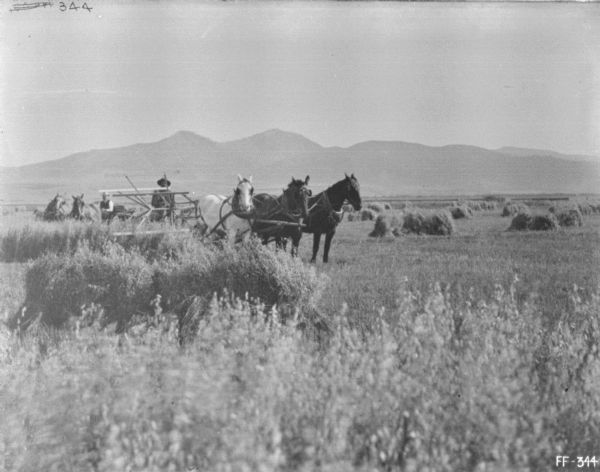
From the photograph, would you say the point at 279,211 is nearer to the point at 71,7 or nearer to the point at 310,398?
the point at 71,7

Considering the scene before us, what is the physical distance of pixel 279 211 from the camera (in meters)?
11.4

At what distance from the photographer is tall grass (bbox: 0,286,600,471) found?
3.99m

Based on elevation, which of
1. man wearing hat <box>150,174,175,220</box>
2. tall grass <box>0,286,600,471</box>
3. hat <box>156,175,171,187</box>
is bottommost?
tall grass <box>0,286,600,471</box>

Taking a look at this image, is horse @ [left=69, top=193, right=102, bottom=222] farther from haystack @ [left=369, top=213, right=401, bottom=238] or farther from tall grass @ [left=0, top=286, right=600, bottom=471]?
tall grass @ [left=0, top=286, right=600, bottom=471]

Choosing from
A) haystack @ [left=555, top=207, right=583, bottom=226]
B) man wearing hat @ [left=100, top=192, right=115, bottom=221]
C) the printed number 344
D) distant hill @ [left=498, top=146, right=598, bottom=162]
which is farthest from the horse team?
haystack @ [left=555, top=207, right=583, bottom=226]

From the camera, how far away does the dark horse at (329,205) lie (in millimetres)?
12570

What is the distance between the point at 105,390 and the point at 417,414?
8.49 ft

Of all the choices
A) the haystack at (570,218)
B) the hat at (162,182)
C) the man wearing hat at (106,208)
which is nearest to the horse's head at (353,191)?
the hat at (162,182)

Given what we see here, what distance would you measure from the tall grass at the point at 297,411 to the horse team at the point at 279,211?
16.8 ft

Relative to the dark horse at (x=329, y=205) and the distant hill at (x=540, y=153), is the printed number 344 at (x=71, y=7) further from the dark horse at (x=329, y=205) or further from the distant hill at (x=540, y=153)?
the dark horse at (x=329, y=205)

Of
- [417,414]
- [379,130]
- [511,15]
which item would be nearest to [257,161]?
[379,130]

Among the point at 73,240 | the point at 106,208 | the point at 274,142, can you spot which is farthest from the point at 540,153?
the point at 106,208

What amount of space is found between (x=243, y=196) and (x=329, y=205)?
8.52 feet

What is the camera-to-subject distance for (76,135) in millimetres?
7879
